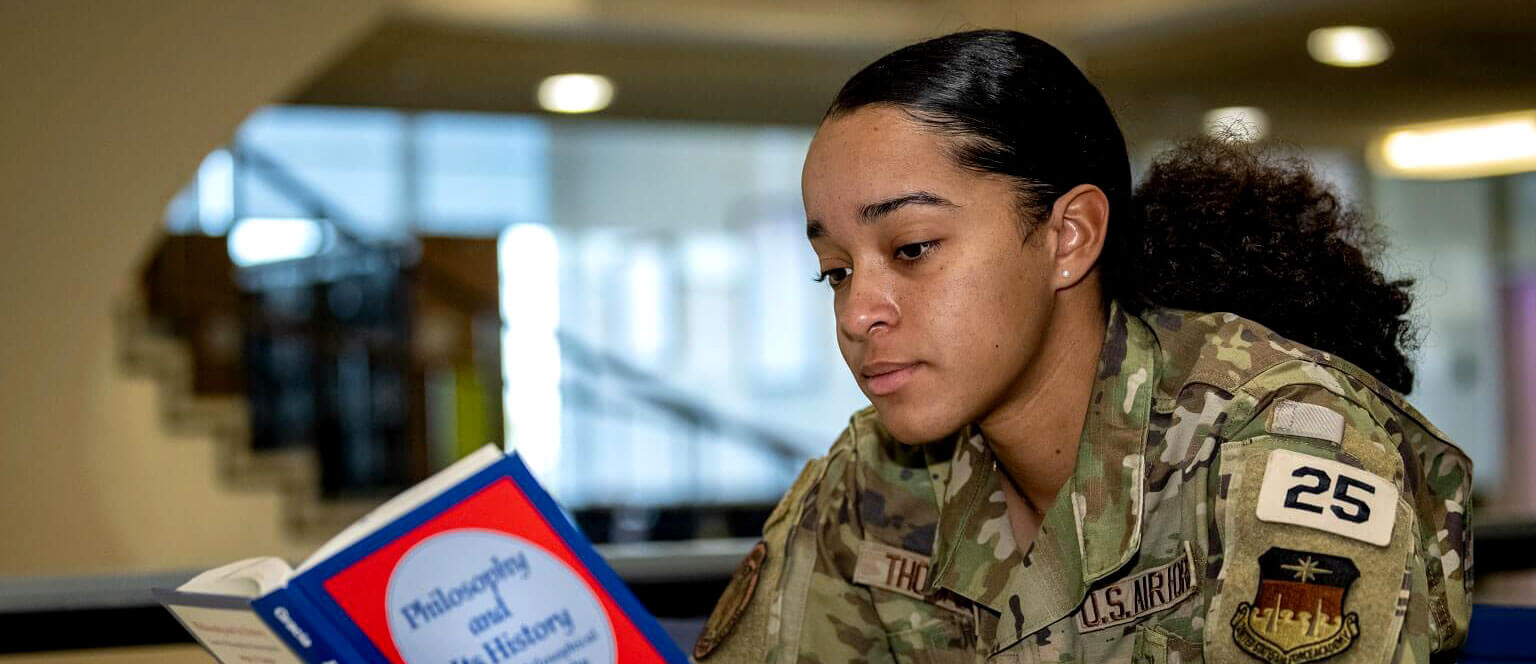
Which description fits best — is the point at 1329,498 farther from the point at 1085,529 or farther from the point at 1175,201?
the point at 1175,201

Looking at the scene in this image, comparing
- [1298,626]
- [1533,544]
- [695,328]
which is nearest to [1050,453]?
[1298,626]

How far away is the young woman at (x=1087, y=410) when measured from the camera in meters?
0.99

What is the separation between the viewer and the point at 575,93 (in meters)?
6.91

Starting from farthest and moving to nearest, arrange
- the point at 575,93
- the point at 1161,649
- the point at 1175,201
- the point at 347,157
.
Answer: the point at 347,157, the point at 575,93, the point at 1175,201, the point at 1161,649

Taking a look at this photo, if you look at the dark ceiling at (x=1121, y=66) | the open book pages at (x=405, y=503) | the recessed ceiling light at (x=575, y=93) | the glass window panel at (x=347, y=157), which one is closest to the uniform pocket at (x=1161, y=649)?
the open book pages at (x=405, y=503)

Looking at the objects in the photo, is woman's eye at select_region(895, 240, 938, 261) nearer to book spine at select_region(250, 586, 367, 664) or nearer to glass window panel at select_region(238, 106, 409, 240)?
book spine at select_region(250, 586, 367, 664)

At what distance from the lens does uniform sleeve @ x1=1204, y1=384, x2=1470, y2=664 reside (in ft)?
3.07

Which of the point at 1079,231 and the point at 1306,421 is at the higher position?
the point at 1079,231

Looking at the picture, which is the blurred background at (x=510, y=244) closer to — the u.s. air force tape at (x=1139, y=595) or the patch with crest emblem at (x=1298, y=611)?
the u.s. air force tape at (x=1139, y=595)

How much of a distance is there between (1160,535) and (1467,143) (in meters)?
6.97

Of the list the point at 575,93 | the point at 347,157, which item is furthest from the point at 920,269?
the point at 347,157

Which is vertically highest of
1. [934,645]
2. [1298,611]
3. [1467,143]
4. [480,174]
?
[480,174]

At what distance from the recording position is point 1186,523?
1.12 m

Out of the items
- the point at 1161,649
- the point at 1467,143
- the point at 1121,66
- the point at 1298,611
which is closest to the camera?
the point at 1298,611
